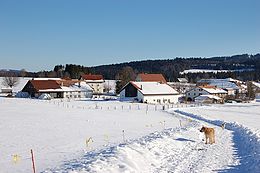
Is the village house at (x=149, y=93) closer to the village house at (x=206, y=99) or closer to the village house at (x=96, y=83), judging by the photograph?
the village house at (x=206, y=99)

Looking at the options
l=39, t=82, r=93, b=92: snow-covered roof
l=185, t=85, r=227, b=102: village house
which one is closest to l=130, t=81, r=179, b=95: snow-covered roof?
l=39, t=82, r=93, b=92: snow-covered roof

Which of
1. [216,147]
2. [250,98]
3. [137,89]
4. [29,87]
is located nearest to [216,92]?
[250,98]

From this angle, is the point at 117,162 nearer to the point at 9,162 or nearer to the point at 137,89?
the point at 9,162

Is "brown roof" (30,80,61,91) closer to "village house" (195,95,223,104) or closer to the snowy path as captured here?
"village house" (195,95,223,104)

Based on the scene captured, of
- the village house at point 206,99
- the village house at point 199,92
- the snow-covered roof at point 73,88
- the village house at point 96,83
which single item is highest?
the village house at point 96,83

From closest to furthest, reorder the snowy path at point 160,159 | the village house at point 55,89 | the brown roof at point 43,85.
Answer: the snowy path at point 160,159
the village house at point 55,89
the brown roof at point 43,85

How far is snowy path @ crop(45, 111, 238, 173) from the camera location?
1293 centimetres

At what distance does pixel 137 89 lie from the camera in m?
85.5

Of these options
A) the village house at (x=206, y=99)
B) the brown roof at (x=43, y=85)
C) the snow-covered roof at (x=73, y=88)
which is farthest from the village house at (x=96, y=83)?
the village house at (x=206, y=99)

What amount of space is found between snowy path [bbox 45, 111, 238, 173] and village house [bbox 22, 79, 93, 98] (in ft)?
255

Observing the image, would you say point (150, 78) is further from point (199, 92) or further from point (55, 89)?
point (55, 89)

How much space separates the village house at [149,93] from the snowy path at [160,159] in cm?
6409

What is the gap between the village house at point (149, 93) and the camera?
276 ft

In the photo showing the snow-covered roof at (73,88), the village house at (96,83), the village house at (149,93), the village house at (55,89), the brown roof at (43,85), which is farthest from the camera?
the village house at (96,83)
